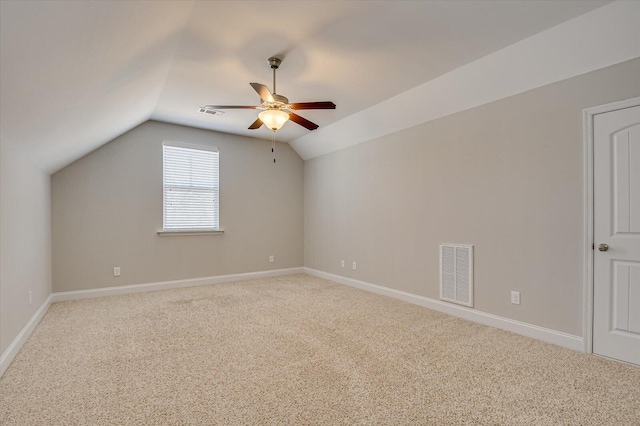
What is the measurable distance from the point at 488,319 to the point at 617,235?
138cm

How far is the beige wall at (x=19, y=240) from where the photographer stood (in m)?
2.43

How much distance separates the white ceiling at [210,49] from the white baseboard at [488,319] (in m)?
2.57

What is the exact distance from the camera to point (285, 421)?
5.81 ft

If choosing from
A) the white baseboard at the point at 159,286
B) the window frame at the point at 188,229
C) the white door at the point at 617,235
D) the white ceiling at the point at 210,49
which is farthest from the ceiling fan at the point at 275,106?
the white baseboard at the point at 159,286

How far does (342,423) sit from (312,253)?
4511mm

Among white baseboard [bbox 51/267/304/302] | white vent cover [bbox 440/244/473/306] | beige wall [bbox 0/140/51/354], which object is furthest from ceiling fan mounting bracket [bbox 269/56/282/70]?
white baseboard [bbox 51/267/304/302]

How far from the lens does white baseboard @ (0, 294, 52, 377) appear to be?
2.35 metres

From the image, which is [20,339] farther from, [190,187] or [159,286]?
[190,187]

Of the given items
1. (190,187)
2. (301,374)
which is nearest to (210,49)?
(301,374)

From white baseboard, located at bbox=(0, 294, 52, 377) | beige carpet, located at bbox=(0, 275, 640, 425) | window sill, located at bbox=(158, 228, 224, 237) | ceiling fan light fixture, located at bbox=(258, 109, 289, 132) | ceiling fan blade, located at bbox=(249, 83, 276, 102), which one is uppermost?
ceiling fan blade, located at bbox=(249, 83, 276, 102)

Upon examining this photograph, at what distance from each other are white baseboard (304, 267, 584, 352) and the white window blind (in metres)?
2.85

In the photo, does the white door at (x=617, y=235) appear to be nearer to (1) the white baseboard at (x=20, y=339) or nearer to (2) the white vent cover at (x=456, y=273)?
(2) the white vent cover at (x=456, y=273)

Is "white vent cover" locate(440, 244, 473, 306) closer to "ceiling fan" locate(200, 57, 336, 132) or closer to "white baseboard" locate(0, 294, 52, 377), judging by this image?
"ceiling fan" locate(200, 57, 336, 132)

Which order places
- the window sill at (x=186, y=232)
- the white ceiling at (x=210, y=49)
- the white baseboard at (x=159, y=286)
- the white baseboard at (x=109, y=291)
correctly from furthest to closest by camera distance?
the window sill at (x=186, y=232) < the white baseboard at (x=159, y=286) < the white baseboard at (x=109, y=291) < the white ceiling at (x=210, y=49)
